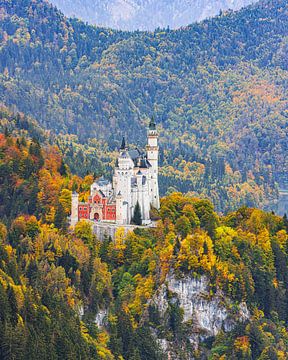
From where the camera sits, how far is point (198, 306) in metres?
109

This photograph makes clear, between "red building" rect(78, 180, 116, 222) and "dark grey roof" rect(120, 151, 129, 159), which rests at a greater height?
"dark grey roof" rect(120, 151, 129, 159)

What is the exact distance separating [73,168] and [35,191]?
30.7 metres

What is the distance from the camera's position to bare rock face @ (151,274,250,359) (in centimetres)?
10769

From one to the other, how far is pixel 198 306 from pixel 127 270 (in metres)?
7.76

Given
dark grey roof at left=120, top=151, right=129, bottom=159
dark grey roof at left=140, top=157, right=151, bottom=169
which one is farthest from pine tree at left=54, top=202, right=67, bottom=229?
dark grey roof at left=140, top=157, right=151, bottom=169

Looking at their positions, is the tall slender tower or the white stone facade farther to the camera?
the tall slender tower

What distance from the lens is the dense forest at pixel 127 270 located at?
94.9 metres

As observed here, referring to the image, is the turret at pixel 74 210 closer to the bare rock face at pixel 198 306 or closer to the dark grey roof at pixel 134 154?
the dark grey roof at pixel 134 154

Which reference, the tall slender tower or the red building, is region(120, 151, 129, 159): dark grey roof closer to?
the red building

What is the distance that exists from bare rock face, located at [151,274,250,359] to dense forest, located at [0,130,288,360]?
15.8 inches

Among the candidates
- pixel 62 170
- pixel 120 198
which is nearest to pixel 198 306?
pixel 120 198

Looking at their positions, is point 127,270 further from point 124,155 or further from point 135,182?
point 124,155

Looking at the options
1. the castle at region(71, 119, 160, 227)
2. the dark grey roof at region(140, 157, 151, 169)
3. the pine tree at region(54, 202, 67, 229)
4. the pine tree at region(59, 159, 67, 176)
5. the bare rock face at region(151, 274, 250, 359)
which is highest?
the pine tree at region(59, 159, 67, 176)

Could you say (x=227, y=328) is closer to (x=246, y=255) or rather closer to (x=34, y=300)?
(x=246, y=255)
